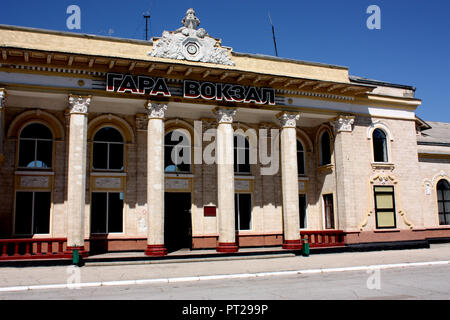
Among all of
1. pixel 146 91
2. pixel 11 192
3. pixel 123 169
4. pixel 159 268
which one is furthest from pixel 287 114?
pixel 11 192

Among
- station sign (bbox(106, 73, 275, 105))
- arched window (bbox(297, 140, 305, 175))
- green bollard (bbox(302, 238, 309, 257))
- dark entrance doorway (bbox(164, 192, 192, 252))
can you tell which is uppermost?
station sign (bbox(106, 73, 275, 105))

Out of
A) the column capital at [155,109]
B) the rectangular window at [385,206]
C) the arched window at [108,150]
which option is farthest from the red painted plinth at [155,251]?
the rectangular window at [385,206]

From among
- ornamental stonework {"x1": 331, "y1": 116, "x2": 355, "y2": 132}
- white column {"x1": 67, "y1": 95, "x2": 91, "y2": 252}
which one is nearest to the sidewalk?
white column {"x1": 67, "y1": 95, "x2": 91, "y2": 252}

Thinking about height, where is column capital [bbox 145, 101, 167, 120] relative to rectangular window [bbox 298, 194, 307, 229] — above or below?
above

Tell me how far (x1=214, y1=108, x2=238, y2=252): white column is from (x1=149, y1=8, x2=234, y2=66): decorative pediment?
8.71 feet

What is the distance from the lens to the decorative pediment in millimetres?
20359

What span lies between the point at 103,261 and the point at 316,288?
995 centimetres

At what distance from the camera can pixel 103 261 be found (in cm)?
1795

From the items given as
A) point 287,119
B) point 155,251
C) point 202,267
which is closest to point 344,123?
point 287,119

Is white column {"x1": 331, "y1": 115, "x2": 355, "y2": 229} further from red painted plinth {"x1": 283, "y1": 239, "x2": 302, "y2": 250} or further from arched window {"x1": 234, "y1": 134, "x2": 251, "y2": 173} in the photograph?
arched window {"x1": 234, "y1": 134, "x2": 251, "y2": 173}

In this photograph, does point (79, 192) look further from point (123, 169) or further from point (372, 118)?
point (372, 118)

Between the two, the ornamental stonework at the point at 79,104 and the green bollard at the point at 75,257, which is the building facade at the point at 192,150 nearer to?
the ornamental stonework at the point at 79,104

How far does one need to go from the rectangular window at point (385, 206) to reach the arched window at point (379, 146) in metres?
1.74

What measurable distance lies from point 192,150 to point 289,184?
221 inches
